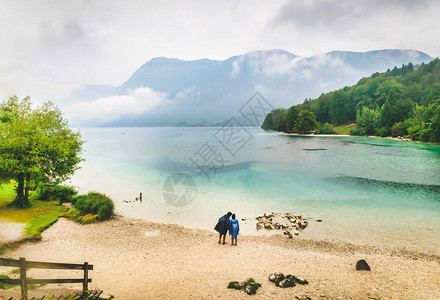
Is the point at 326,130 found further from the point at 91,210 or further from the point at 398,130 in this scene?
the point at 91,210

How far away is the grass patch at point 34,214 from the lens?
1817 cm

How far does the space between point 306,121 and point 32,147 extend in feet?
563

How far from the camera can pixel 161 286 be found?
11.3m

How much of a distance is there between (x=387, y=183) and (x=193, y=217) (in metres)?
32.7

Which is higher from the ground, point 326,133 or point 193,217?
point 326,133

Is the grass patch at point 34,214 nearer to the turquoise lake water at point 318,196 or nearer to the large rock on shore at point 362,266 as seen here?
the turquoise lake water at point 318,196

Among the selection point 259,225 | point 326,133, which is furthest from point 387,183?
point 326,133

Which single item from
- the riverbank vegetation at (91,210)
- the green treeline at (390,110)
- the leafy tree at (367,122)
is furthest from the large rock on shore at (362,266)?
the leafy tree at (367,122)

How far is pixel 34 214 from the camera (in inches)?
815

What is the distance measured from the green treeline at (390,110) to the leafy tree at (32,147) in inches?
4635

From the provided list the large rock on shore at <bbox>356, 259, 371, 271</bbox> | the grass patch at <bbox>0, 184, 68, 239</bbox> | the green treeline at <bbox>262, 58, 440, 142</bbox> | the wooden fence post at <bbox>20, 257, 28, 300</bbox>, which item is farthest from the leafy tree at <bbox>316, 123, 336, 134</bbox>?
the wooden fence post at <bbox>20, 257, 28, 300</bbox>

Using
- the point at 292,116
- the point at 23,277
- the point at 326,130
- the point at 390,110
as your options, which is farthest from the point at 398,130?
the point at 23,277

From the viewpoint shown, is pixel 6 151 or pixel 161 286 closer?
pixel 161 286

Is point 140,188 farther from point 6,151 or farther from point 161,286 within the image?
point 161,286
